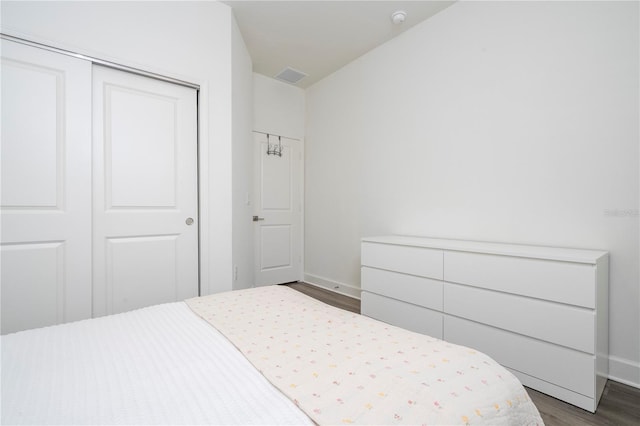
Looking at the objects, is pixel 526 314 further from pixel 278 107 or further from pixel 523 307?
pixel 278 107

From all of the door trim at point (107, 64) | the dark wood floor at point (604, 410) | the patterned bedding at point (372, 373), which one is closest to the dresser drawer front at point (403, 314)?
the dark wood floor at point (604, 410)

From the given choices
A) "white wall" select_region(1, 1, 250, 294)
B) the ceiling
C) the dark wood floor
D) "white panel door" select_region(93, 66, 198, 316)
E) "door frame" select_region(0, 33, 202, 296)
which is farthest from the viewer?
the ceiling

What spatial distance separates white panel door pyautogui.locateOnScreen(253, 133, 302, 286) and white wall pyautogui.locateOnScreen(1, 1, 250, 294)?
1227 mm

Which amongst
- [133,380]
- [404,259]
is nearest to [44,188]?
[133,380]

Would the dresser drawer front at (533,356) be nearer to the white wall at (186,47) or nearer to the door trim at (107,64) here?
the white wall at (186,47)

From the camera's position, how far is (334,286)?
3.70 m

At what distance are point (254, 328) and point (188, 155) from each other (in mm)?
1838

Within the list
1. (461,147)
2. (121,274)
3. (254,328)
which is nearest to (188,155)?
(121,274)

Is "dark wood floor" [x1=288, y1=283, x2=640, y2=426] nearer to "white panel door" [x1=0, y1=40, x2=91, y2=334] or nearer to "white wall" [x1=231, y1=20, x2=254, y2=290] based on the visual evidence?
"white wall" [x1=231, y1=20, x2=254, y2=290]

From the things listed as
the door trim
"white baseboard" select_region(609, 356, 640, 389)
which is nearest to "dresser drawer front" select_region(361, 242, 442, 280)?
"white baseboard" select_region(609, 356, 640, 389)

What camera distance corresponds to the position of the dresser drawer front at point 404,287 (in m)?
2.14

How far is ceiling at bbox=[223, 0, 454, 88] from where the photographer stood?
100 inches

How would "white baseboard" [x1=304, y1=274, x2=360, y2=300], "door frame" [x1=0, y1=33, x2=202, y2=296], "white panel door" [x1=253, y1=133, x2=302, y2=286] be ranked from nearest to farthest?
"door frame" [x1=0, y1=33, x2=202, y2=296] < "white baseboard" [x1=304, y1=274, x2=360, y2=300] < "white panel door" [x1=253, y1=133, x2=302, y2=286]

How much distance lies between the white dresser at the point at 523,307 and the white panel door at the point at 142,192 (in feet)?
6.15
